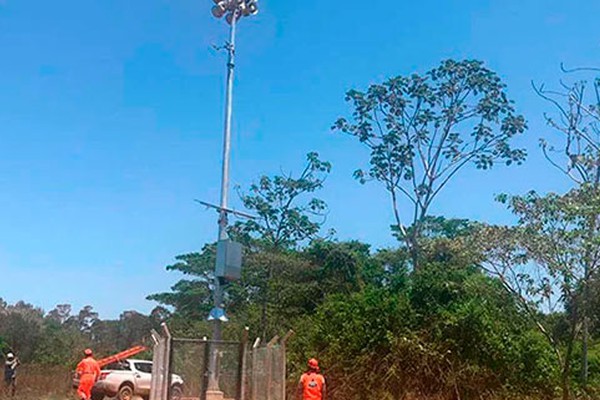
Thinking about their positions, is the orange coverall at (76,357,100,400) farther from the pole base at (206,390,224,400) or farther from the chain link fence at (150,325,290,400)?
the pole base at (206,390,224,400)

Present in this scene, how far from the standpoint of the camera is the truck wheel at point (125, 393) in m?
20.1

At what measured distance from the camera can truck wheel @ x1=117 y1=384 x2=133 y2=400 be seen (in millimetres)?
20078

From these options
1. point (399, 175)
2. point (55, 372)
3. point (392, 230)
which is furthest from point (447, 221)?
point (55, 372)

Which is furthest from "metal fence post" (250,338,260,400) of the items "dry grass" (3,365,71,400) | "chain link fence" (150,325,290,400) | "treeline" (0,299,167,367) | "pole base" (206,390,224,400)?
"treeline" (0,299,167,367)

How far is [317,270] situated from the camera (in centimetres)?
2997

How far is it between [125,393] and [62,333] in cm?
1963

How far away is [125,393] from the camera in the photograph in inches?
797

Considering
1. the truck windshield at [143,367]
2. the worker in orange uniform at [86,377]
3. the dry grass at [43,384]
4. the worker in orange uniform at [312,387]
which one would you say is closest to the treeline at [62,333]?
the dry grass at [43,384]

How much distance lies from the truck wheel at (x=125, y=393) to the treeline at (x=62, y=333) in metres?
7.08

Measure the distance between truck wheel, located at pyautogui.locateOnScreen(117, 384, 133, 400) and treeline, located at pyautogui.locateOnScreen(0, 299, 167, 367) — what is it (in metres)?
7.08

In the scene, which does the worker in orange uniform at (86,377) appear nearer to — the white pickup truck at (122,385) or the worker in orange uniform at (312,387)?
the worker in orange uniform at (312,387)

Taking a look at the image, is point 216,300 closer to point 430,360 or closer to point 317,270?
point 430,360

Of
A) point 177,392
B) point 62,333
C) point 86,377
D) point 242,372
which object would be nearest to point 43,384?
point 86,377

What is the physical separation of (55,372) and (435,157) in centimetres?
1796
